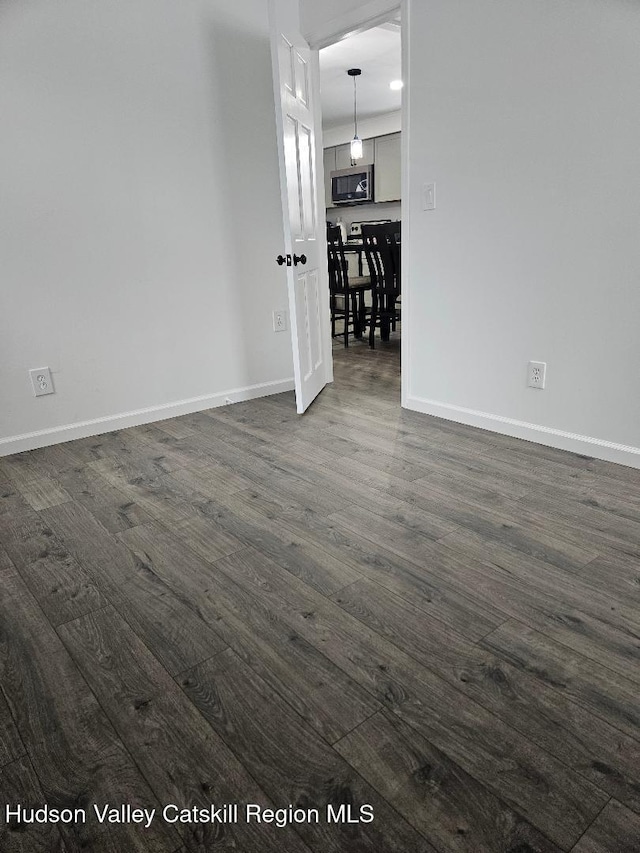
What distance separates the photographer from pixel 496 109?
2316mm

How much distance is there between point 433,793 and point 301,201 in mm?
2791

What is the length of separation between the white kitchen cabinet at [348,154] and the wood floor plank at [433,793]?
7.88 metres

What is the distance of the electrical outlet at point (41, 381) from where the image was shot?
8.72 ft

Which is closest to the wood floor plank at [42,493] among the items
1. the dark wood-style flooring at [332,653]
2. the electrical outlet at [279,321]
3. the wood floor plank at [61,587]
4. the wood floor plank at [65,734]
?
the dark wood-style flooring at [332,653]

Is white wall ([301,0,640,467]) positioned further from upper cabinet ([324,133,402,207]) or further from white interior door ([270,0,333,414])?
upper cabinet ([324,133,402,207])

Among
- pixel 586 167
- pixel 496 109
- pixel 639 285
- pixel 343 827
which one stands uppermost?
pixel 496 109

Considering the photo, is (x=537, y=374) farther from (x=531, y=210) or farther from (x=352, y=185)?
(x=352, y=185)

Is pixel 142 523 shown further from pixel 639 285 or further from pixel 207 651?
pixel 639 285

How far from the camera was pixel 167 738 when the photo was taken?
1.08 meters

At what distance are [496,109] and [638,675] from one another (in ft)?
7.24

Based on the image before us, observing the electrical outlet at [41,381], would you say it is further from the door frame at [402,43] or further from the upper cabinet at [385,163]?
the upper cabinet at [385,163]

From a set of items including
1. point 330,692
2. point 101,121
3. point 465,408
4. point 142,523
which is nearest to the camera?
point 330,692

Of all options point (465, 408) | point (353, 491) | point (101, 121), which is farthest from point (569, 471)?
point (101, 121)

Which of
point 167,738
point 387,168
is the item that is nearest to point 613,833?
point 167,738
